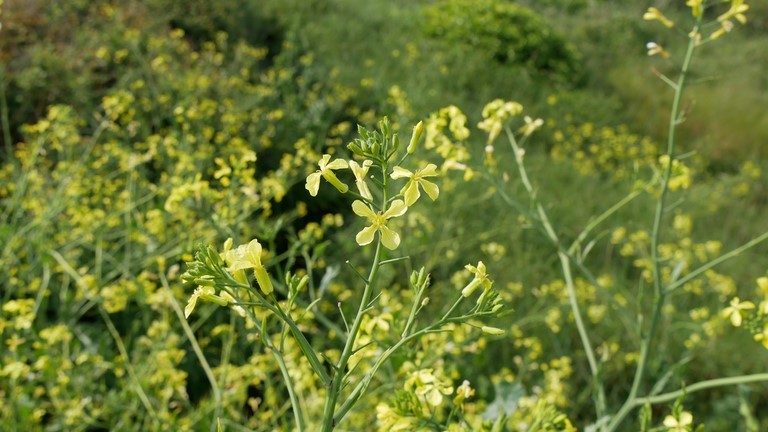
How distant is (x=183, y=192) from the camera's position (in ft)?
5.75

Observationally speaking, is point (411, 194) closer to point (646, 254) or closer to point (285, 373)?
point (285, 373)

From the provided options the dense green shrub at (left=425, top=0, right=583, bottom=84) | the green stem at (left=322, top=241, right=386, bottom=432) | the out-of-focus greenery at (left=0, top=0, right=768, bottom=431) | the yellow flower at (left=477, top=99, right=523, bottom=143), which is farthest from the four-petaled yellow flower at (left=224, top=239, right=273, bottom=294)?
the dense green shrub at (left=425, top=0, right=583, bottom=84)

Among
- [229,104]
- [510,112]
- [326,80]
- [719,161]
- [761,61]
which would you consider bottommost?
[761,61]

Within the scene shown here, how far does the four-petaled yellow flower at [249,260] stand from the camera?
0.80 meters

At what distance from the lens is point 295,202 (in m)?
4.06

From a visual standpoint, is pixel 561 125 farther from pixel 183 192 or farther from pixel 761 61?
pixel 761 61

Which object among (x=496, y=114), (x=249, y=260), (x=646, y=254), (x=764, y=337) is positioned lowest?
(x=646, y=254)

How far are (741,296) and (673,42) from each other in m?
8.62

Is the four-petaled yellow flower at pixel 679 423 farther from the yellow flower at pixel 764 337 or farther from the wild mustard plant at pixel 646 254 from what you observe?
the yellow flower at pixel 764 337

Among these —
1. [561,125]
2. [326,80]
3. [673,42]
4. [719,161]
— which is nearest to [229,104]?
[326,80]

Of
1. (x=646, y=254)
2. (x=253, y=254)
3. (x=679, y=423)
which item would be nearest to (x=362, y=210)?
(x=253, y=254)

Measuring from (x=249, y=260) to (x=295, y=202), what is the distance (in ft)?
10.7

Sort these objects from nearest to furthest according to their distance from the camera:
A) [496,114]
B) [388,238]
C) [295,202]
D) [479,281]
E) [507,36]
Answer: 1. [388,238]
2. [479,281]
3. [496,114]
4. [295,202]
5. [507,36]

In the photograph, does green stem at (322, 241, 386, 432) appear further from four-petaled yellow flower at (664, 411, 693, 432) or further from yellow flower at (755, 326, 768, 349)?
yellow flower at (755, 326, 768, 349)
